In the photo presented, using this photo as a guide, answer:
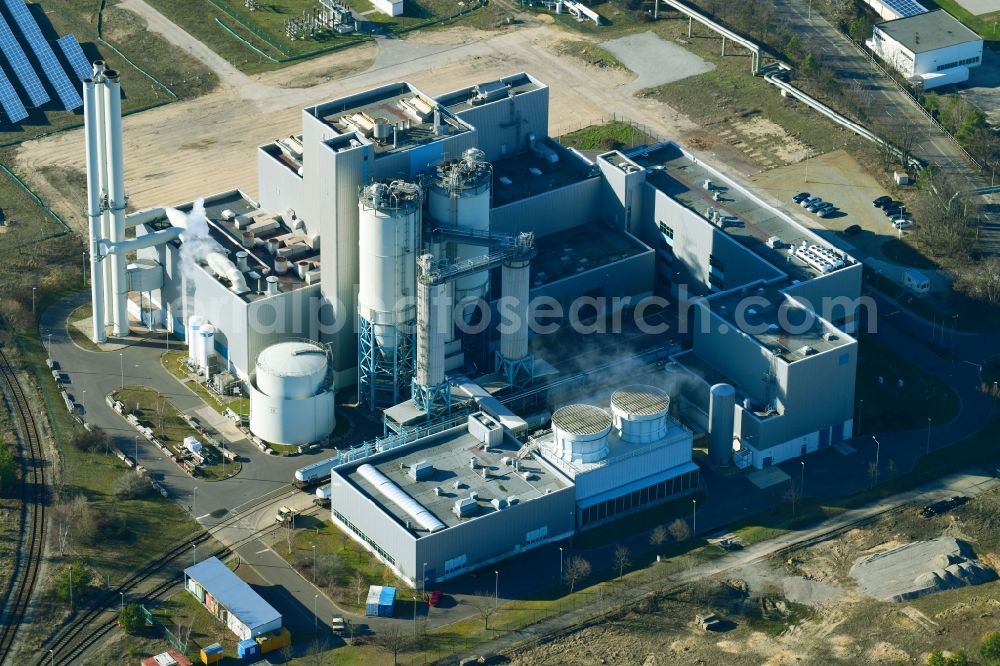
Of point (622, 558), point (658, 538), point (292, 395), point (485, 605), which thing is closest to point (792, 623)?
point (658, 538)

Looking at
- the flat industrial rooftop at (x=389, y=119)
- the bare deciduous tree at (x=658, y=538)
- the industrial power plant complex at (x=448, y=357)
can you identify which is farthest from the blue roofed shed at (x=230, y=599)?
the flat industrial rooftop at (x=389, y=119)

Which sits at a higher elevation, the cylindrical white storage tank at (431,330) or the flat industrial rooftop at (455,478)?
the cylindrical white storage tank at (431,330)

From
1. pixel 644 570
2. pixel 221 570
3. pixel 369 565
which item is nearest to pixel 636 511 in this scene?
pixel 644 570

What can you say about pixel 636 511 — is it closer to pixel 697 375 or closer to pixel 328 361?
pixel 697 375

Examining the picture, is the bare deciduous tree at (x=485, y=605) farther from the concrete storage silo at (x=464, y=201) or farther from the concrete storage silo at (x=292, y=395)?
the concrete storage silo at (x=464, y=201)

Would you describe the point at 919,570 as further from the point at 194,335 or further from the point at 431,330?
the point at 194,335

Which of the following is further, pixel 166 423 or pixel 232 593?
pixel 166 423
